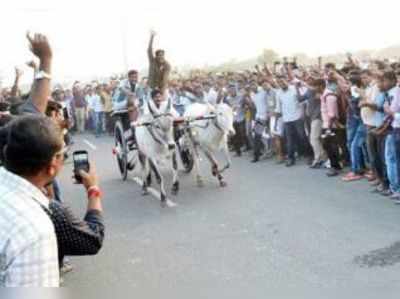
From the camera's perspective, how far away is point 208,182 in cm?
1289

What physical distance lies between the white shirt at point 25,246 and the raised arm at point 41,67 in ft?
7.29

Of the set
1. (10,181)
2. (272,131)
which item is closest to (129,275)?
(10,181)

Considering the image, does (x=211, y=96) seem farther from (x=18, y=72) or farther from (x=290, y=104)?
(x=18, y=72)

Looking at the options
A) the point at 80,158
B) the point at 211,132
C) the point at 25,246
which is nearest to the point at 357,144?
the point at 211,132

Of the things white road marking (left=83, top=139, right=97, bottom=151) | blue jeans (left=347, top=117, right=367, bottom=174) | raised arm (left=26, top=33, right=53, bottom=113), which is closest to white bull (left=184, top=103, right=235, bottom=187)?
blue jeans (left=347, top=117, right=367, bottom=174)

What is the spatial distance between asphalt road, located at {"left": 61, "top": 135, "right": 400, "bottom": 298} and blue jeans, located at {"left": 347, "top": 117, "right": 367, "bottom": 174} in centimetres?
43

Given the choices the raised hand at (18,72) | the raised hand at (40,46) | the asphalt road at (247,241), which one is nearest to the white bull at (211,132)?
the asphalt road at (247,241)

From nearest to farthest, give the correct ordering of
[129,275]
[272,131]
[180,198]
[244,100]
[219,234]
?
[129,275] < [219,234] < [180,198] < [272,131] < [244,100]

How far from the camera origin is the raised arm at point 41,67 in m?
4.45

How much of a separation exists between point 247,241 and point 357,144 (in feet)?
14.2

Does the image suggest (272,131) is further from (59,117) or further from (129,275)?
(59,117)

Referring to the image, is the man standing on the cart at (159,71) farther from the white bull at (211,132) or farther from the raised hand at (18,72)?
the raised hand at (18,72)

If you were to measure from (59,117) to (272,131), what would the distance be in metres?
9.46

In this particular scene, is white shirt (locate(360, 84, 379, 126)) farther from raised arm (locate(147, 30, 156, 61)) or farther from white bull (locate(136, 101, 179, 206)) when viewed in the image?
raised arm (locate(147, 30, 156, 61))
